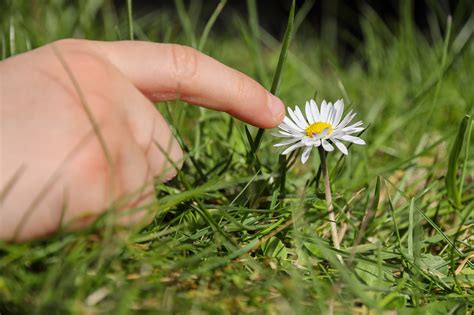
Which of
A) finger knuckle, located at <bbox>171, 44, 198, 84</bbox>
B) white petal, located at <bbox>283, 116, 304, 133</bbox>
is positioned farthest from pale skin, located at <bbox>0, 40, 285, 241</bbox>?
white petal, located at <bbox>283, 116, 304, 133</bbox>

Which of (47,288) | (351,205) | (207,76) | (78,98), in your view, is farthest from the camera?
(351,205)

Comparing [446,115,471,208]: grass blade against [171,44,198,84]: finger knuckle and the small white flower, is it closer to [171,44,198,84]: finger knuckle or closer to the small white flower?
the small white flower

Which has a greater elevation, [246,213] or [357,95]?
[357,95]

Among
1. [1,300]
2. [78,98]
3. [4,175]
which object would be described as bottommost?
[1,300]

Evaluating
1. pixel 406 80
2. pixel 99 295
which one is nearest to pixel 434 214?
pixel 99 295

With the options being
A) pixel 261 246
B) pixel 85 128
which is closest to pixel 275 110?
pixel 261 246

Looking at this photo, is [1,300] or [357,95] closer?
[1,300]

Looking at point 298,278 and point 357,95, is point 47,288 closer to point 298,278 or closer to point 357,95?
point 298,278

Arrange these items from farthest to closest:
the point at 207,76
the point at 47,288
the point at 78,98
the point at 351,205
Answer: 1. the point at 351,205
2. the point at 207,76
3. the point at 78,98
4. the point at 47,288

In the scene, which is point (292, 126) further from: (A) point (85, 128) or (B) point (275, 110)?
(A) point (85, 128)

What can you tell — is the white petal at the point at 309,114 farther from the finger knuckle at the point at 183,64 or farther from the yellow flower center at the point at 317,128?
the finger knuckle at the point at 183,64
